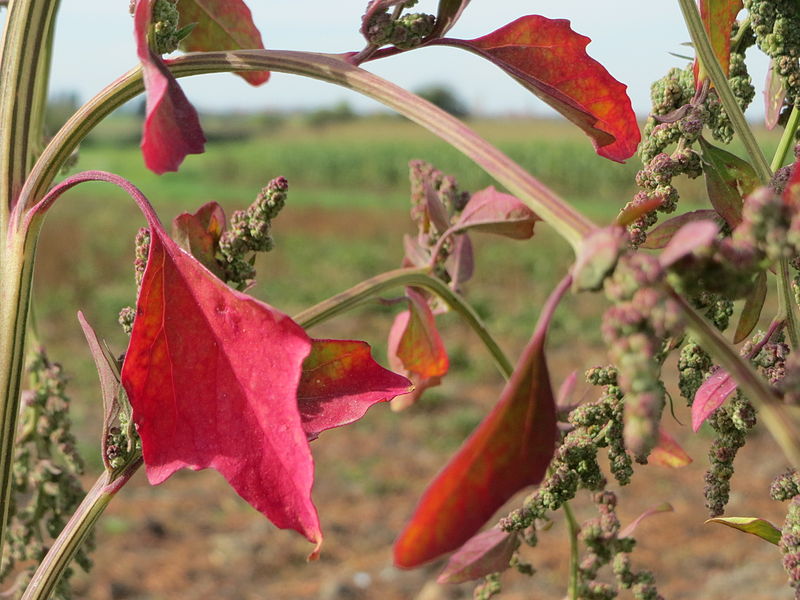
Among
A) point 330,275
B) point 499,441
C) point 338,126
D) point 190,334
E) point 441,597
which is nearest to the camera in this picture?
point 499,441

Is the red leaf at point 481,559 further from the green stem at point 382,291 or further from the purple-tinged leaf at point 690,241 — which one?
the purple-tinged leaf at point 690,241

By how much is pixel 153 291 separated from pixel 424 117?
0.17m

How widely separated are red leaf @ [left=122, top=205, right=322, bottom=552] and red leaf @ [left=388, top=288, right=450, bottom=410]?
0.30 meters

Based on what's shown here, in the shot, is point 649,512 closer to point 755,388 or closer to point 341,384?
point 341,384

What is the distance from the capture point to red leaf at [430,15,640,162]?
46cm

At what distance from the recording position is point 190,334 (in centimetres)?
40

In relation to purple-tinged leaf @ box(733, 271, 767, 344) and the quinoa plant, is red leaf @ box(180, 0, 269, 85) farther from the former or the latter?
purple-tinged leaf @ box(733, 271, 767, 344)

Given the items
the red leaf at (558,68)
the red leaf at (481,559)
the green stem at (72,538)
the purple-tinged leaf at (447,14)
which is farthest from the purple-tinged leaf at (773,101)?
the green stem at (72,538)

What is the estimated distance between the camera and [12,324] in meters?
0.45

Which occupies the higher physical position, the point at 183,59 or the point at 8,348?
the point at 183,59

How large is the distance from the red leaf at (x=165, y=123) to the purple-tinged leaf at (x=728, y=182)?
0.88 feet

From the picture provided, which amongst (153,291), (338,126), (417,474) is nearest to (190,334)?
(153,291)

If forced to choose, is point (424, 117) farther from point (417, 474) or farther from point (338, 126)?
point (338, 126)

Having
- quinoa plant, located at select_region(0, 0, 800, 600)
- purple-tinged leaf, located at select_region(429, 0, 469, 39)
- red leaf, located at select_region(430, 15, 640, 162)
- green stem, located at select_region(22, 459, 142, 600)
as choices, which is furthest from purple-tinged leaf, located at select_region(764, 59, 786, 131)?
green stem, located at select_region(22, 459, 142, 600)
